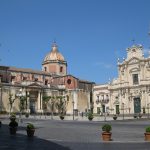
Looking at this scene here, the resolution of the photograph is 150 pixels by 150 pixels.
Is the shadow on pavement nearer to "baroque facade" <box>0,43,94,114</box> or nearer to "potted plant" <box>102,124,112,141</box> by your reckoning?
"potted plant" <box>102,124,112,141</box>

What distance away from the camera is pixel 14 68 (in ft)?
295

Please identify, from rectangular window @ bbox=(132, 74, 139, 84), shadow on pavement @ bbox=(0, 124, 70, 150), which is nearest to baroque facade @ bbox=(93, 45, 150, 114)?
rectangular window @ bbox=(132, 74, 139, 84)

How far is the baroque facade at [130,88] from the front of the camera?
7525 cm

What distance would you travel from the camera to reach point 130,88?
78625 mm

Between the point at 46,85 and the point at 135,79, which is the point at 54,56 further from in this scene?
the point at 135,79

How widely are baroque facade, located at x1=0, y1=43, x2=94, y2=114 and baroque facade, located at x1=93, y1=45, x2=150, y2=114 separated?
931cm

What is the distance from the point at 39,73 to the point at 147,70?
31.0 metres

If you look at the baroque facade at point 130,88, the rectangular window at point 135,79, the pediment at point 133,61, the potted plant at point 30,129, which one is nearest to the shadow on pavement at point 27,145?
the potted plant at point 30,129

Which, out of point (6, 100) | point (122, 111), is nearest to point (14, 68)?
point (6, 100)

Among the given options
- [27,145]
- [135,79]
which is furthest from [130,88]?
[27,145]

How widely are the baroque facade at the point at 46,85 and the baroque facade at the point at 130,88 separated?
931cm

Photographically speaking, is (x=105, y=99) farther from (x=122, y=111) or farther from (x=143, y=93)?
(x=143, y=93)

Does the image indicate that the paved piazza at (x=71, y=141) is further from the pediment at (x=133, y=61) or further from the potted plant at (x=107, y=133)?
the pediment at (x=133, y=61)

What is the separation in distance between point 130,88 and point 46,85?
23647 millimetres
